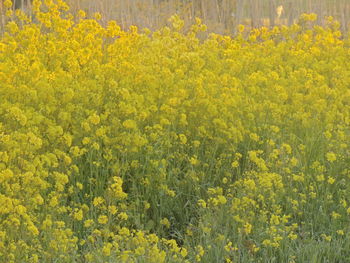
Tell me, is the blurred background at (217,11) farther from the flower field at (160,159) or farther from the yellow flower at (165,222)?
the yellow flower at (165,222)

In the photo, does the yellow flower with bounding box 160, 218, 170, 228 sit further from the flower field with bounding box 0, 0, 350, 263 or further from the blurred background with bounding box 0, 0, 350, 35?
the blurred background with bounding box 0, 0, 350, 35

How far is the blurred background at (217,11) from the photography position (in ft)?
25.6

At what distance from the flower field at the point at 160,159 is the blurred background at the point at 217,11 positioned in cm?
202

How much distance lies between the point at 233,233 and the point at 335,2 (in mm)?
6270

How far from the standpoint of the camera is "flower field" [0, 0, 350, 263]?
3.61 m

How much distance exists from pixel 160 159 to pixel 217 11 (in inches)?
177

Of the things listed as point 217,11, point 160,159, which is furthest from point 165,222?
point 217,11

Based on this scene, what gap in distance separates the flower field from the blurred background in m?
2.02

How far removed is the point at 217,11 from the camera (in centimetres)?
857

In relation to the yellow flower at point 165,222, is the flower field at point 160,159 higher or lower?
higher

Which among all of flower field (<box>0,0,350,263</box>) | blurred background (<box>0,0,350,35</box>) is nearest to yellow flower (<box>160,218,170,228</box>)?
flower field (<box>0,0,350,263</box>)

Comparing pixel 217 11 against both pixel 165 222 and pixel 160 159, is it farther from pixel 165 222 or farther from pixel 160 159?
pixel 165 222

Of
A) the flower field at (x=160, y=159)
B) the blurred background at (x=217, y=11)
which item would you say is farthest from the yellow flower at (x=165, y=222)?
the blurred background at (x=217, y=11)

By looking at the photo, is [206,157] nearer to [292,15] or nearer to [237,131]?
[237,131]
